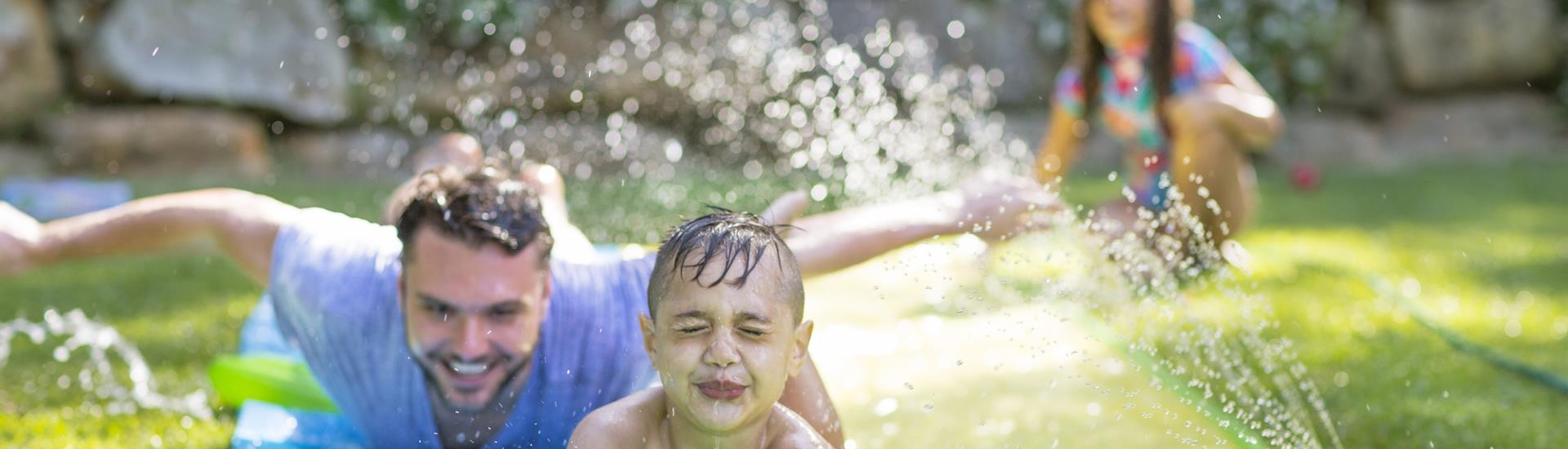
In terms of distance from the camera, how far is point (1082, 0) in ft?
15.9

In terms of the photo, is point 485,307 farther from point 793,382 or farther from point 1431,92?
point 1431,92

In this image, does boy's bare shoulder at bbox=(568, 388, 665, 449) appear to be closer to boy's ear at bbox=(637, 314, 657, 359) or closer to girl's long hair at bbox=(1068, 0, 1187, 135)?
boy's ear at bbox=(637, 314, 657, 359)

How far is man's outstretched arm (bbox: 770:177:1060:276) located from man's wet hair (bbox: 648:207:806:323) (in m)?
0.63

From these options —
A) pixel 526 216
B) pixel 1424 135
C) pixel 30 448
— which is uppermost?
pixel 526 216

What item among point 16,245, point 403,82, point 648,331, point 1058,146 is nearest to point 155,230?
point 16,245

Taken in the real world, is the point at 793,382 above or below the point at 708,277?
A: below

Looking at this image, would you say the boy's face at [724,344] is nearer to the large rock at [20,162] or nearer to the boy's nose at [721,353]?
the boy's nose at [721,353]

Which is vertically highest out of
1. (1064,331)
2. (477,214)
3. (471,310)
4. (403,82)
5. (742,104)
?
(403,82)

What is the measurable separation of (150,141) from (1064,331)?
4.68 meters

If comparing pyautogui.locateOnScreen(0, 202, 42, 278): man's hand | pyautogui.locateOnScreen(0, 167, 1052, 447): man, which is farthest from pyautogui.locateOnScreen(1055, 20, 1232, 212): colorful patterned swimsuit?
pyautogui.locateOnScreen(0, 202, 42, 278): man's hand

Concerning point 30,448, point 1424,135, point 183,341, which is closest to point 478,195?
point 30,448

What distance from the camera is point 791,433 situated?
191cm

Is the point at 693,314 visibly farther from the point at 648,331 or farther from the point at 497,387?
the point at 497,387

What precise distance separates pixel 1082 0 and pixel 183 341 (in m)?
3.02
